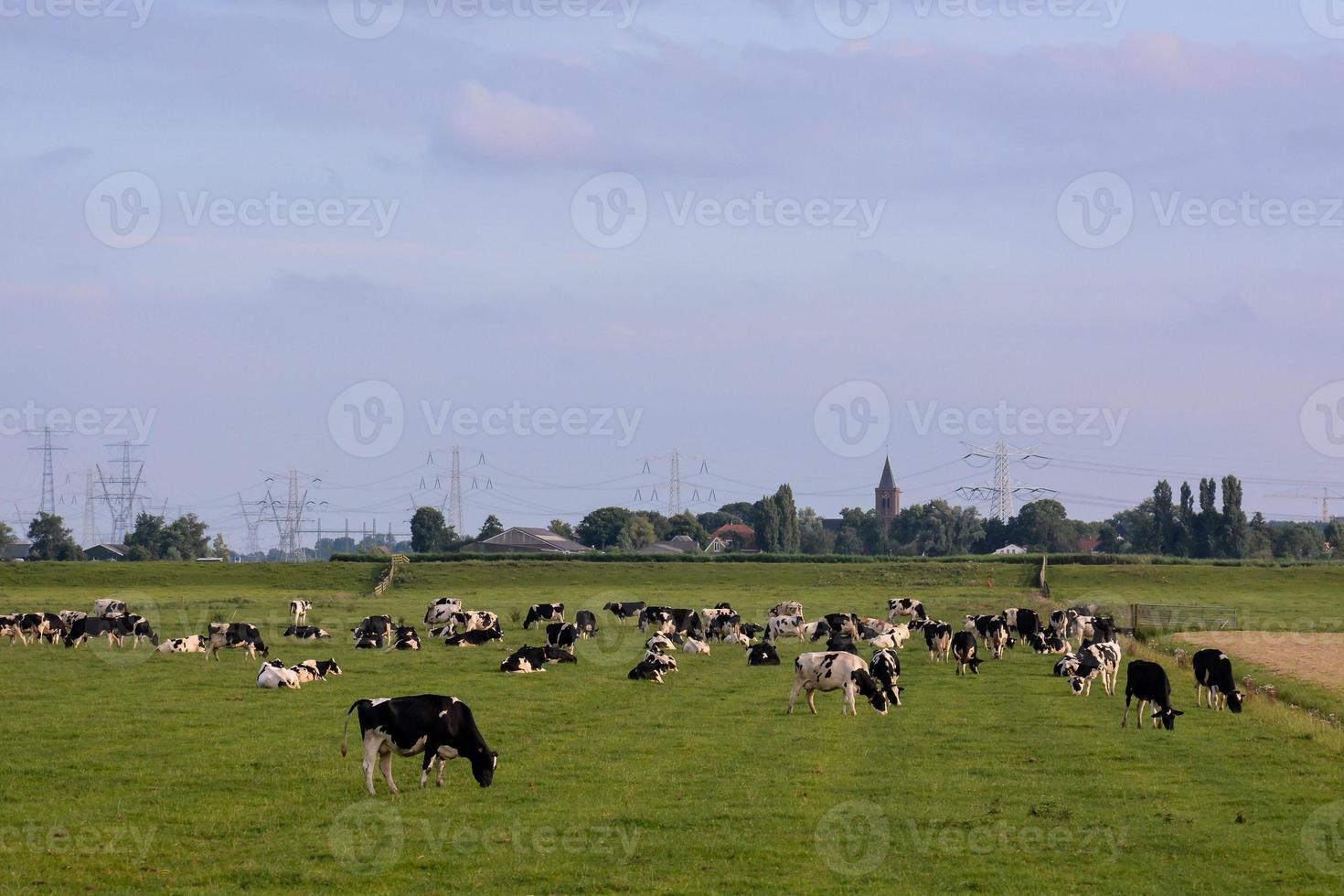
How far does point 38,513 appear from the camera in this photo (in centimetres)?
16038

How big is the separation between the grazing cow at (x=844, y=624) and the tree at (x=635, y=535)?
12901cm

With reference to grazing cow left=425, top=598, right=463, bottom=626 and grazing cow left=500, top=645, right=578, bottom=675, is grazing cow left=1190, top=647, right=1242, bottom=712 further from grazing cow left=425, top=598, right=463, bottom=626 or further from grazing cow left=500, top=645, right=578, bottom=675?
grazing cow left=425, top=598, right=463, bottom=626

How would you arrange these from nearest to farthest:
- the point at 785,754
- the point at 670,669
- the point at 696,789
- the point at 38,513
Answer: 1. the point at 696,789
2. the point at 785,754
3. the point at 670,669
4. the point at 38,513

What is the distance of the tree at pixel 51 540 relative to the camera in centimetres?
15600

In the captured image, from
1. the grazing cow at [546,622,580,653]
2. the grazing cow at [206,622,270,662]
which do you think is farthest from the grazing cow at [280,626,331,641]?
the grazing cow at [546,622,580,653]

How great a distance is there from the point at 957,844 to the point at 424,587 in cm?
7540

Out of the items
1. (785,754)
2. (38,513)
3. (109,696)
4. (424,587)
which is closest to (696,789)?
(785,754)

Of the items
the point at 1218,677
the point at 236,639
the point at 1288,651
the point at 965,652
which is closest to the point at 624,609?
the point at 236,639

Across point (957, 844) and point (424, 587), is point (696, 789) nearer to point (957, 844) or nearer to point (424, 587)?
point (957, 844)

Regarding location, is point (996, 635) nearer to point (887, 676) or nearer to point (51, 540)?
point (887, 676)

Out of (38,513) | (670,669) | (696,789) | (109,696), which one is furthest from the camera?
(38,513)

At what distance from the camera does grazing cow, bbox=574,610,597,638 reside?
160 feet

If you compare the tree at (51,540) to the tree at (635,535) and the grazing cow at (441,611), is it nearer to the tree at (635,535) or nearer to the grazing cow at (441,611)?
the tree at (635,535)

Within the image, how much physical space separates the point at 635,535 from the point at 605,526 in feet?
13.7
